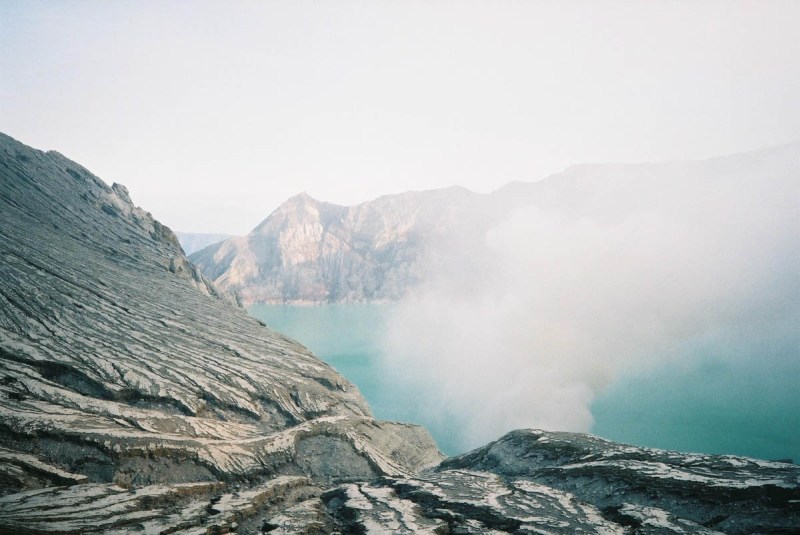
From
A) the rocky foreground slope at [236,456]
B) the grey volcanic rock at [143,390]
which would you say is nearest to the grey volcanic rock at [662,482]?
the rocky foreground slope at [236,456]

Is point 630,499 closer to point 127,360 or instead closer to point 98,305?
point 127,360

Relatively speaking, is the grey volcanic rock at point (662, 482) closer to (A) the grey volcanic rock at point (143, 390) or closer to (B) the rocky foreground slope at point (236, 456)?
(B) the rocky foreground slope at point (236, 456)

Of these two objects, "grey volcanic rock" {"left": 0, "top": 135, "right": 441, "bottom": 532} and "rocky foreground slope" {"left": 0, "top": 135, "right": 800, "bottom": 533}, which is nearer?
"rocky foreground slope" {"left": 0, "top": 135, "right": 800, "bottom": 533}

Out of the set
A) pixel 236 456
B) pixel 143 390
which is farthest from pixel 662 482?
pixel 143 390

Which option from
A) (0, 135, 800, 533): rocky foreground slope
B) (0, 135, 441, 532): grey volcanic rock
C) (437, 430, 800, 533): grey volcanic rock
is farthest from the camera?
(0, 135, 441, 532): grey volcanic rock

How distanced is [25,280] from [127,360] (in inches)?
381

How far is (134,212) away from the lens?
48062 millimetres

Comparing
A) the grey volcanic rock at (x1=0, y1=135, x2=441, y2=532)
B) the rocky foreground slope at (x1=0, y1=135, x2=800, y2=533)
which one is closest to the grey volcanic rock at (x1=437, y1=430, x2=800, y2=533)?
the rocky foreground slope at (x1=0, y1=135, x2=800, y2=533)

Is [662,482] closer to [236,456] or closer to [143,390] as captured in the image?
[236,456]

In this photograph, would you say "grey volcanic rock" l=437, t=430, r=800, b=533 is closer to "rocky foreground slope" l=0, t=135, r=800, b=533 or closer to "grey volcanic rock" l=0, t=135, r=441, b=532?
"rocky foreground slope" l=0, t=135, r=800, b=533

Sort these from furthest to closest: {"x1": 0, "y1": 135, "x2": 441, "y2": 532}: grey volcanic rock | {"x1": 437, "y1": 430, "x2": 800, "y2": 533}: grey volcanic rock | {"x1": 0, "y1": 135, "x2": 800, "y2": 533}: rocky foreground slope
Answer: {"x1": 0, "y1": 135, "x2": 441, "y2": 532}: grey volcanic rock, {"x1": 0, "y1": 135, "x2": 800, "y2": 533}: rocky foreground slope, {"x1": 437, "y1": 430, "x2": 800, "y2": 533}: grey volcanic rock

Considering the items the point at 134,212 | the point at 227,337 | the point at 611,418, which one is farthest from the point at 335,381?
the point at 611,418

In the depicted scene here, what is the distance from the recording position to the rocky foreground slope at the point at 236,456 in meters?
10.1

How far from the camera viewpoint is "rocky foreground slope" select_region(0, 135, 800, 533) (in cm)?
1012
